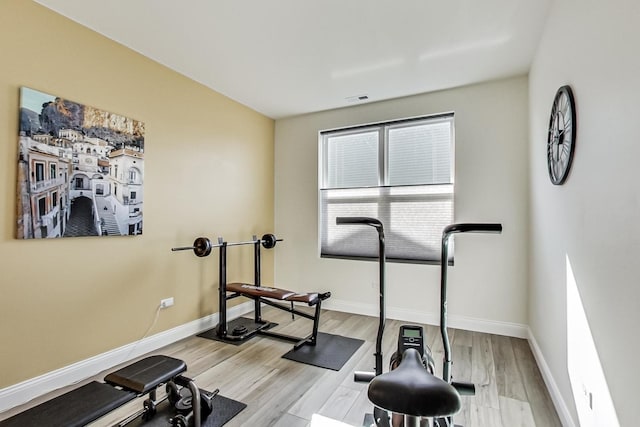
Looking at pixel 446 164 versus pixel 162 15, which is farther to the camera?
pixel 446 164

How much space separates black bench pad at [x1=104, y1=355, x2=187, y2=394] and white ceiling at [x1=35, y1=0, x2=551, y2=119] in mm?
2437

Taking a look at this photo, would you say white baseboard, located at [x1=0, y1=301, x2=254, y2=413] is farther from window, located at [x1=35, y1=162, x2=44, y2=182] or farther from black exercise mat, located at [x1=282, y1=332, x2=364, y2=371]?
window, located at [x1=35, y1=162, x2=44, y2=182]

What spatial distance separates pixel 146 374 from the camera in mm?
1835

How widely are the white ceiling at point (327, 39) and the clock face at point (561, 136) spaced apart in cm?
82

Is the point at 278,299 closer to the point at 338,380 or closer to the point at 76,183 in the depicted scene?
the point at 338,380

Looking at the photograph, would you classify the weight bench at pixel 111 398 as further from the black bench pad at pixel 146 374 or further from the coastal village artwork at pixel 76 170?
the coastal village artwork at pixel 76 170

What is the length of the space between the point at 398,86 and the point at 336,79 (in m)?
0.75

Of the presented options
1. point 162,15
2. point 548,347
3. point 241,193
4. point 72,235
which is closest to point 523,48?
point 548,347

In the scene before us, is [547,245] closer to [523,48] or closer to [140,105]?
[523,48]

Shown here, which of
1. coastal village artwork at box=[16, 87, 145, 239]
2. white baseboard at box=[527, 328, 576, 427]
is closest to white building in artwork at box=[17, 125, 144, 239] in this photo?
coastal village artwork at box=[16, 87, 145, 239]

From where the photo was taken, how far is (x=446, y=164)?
3.82m

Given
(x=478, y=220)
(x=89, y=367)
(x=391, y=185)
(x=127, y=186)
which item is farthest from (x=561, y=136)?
(x=89, y=367)

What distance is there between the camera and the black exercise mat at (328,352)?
112 inches

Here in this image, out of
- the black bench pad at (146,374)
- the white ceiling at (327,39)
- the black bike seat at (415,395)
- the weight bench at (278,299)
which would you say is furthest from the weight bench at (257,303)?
the black bike seat at (415,395)
